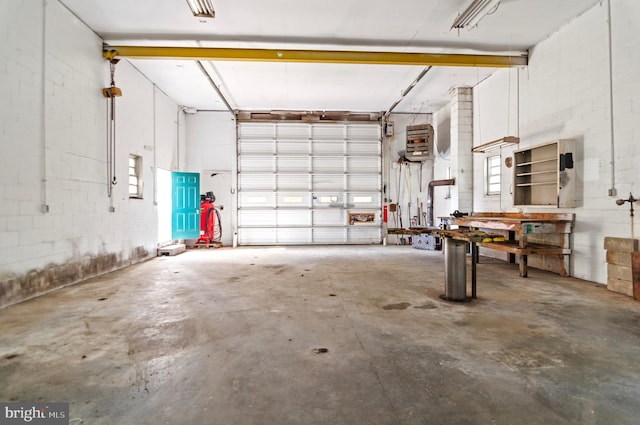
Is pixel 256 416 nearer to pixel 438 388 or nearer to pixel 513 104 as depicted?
pixel 438 388

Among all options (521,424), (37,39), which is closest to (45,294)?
(37,39)

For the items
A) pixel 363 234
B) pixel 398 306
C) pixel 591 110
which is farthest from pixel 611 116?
pixel 363 234

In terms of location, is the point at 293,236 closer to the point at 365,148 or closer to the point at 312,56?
the point at 365,148

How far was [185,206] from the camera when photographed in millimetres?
8930

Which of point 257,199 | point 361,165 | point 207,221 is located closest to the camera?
point 207,221

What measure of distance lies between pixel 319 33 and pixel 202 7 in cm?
210

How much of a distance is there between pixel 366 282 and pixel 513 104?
504 centimetres

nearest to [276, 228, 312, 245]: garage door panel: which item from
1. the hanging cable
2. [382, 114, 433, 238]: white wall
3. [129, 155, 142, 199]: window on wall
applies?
[382, 114, 433, 238]: white wall

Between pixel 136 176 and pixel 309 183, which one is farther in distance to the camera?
pixel 309 183

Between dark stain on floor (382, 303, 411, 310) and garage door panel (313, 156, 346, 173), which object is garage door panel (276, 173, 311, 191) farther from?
dark stain on floor (382, 303, 411, 310)

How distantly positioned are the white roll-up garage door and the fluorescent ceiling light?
5501mm

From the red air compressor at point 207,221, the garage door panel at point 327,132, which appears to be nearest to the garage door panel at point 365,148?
the garage door panel at point 327,132

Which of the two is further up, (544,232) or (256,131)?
(256,131)

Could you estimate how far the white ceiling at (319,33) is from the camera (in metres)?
4.88
